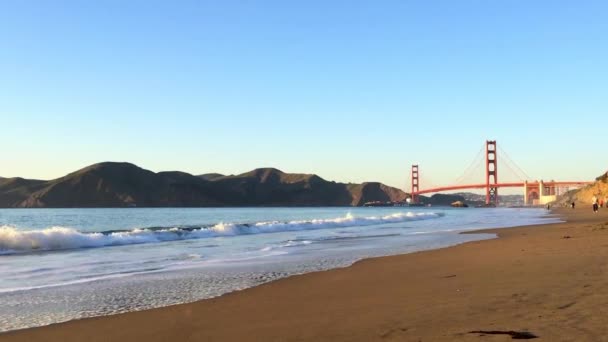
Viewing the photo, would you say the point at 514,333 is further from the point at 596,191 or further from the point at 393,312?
the point at 596,191

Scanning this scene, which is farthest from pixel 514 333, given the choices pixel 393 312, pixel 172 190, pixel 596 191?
pixel 172 190

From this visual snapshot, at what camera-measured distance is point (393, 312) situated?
5.28 meters

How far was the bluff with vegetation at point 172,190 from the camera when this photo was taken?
149m

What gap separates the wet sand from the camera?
4293 mm

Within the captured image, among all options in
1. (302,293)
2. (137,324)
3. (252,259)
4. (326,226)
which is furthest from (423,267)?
(326,226)

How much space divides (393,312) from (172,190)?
157 m

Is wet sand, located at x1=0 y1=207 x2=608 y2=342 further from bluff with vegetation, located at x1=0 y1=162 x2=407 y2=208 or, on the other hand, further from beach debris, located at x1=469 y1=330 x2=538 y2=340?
bluff with vegetation, located at x1=0 y1=162 x2=407 y2=208

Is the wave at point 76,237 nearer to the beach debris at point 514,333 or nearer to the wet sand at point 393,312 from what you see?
the wet sand at point 393,312

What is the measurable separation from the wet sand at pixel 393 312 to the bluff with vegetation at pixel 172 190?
148m

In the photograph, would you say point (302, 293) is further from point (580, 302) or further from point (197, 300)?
point (580, 302)

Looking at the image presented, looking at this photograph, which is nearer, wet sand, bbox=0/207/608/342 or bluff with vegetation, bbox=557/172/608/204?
wet sand, bbox=0/207/608/342

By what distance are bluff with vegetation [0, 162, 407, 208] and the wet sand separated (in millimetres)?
148267

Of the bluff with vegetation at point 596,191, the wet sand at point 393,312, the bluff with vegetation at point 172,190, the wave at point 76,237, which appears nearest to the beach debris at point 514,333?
the wet sand at point 393,312

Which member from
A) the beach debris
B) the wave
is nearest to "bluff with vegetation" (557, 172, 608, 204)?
the wave
